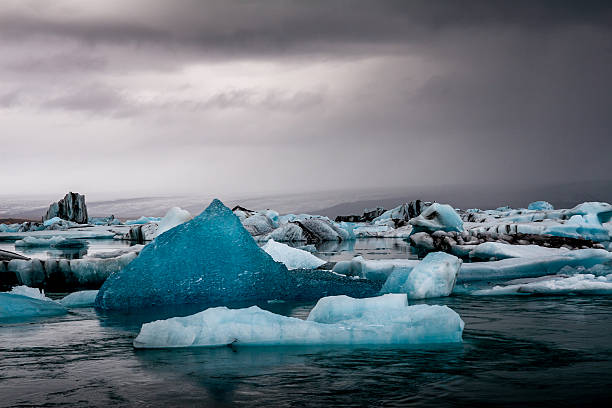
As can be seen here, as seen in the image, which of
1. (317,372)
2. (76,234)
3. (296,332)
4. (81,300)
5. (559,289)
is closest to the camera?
(317,372)

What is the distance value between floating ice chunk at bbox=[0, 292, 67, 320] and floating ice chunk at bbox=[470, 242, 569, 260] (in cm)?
961

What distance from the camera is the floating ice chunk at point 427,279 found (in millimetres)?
9102

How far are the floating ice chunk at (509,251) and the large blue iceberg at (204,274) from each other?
22.3 feet

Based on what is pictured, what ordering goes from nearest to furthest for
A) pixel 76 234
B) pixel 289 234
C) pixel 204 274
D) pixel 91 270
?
pixel 204 274 → pixel 91 270 → pixel 289 234 → pixel 76 234

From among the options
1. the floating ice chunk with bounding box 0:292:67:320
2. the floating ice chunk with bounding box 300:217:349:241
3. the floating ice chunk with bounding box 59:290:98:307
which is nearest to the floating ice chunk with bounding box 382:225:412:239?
the floating ice chunk with bounding box 300:217:349:241

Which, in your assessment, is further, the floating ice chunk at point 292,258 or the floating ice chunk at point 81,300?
the floating ice chunk at point 292,258

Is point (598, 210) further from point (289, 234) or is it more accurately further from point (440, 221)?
point (289, 234)

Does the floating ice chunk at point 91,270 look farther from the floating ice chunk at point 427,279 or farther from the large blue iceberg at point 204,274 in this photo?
the floating ice chunk at point 427,279

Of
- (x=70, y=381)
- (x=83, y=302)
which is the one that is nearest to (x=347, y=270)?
(x=83, y=302)

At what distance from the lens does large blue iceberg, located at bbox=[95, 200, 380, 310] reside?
8344 mm

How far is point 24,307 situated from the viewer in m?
7.64

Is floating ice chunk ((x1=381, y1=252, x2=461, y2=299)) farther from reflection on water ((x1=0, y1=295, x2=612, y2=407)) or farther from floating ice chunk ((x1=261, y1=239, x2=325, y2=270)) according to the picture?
floating ice chunk ((x1=261, y1=239, x2=325, y2=270))

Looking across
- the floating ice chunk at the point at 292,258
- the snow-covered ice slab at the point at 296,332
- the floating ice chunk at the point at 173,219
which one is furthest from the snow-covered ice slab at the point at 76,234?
the snow-covered ice slab at the point at 296,332

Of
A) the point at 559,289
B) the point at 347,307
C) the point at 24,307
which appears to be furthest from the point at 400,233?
the point at 347,307
